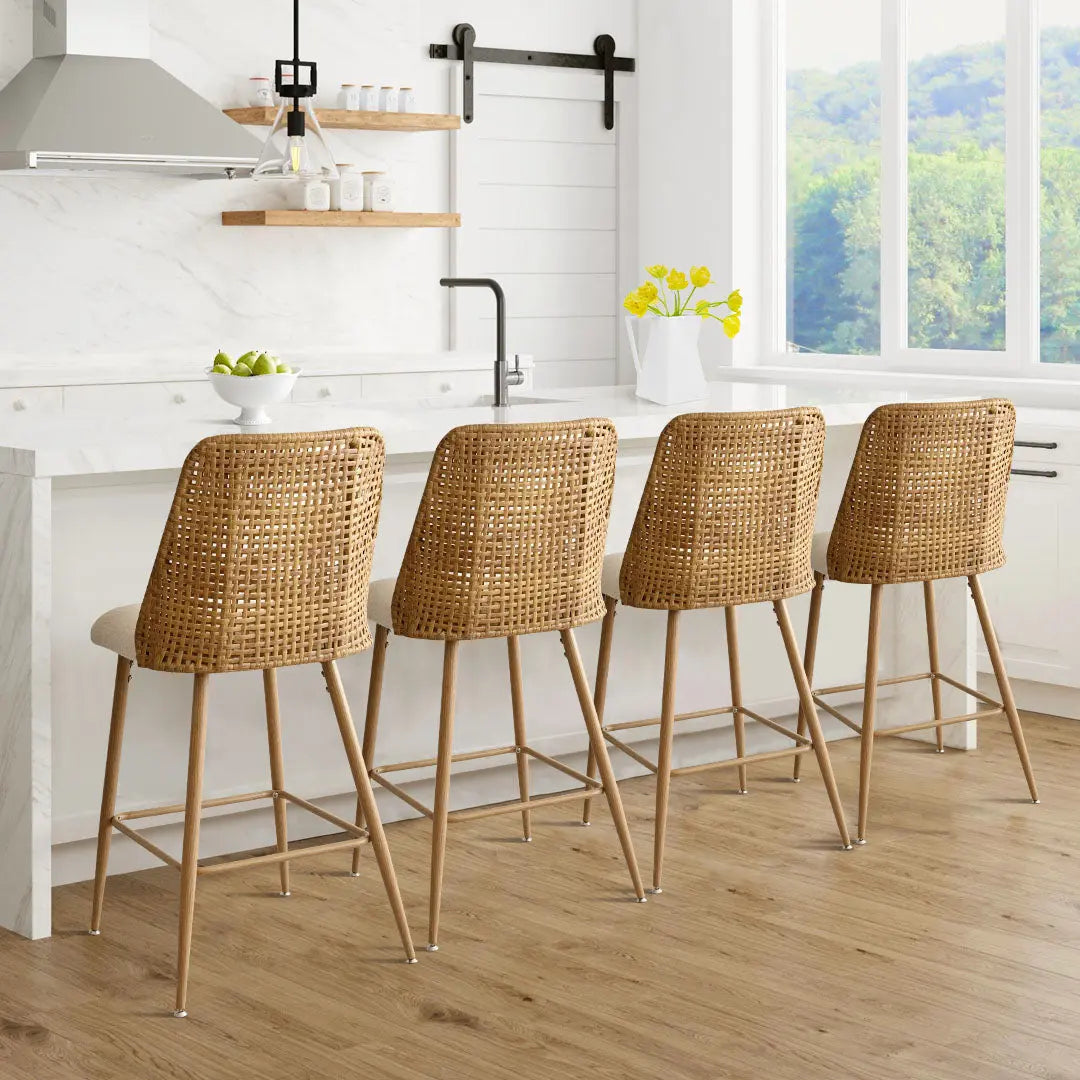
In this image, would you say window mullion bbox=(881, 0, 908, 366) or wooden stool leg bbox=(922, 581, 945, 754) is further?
window mullion bbox=(881, 0, 908, 366)

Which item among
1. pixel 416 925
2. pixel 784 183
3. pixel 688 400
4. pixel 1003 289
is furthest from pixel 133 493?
pixel 784 183

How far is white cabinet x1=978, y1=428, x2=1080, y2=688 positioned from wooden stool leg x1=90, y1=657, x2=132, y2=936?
3099 millimetres

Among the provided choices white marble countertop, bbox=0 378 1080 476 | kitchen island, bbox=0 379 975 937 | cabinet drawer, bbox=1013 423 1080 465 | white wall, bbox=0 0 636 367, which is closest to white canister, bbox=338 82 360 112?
white wall, bbox=0 0 636 367

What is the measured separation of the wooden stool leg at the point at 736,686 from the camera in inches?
169

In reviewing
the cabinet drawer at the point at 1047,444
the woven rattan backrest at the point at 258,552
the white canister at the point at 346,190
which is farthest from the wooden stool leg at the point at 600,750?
the white canister at the point at 346,190

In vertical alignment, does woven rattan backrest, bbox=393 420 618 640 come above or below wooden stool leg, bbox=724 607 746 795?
above

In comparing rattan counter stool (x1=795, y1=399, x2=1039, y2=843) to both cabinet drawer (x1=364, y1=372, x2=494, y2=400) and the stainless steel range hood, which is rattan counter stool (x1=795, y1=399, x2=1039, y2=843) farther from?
the stainless steel range hood

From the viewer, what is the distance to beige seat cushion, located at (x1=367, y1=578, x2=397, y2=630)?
11.6 feet

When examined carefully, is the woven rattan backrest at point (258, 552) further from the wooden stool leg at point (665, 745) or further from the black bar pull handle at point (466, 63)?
the black bar pull handle at point (466, 63)

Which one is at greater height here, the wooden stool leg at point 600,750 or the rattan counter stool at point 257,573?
A: the rattan counter stool at point 257,573

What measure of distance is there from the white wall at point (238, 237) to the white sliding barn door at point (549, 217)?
126 millimetres

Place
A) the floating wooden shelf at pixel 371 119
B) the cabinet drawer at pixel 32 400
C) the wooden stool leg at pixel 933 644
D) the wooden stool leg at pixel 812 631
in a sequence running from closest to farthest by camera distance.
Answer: the wooden stool leg at pixel 812 631
the wooden stool leg at pixel 933 644
the cabinet drawer at pixel 32 400
the floating wooden shelf at pixel 371 119

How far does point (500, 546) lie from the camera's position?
340cm

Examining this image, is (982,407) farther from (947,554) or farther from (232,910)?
(232,910)
